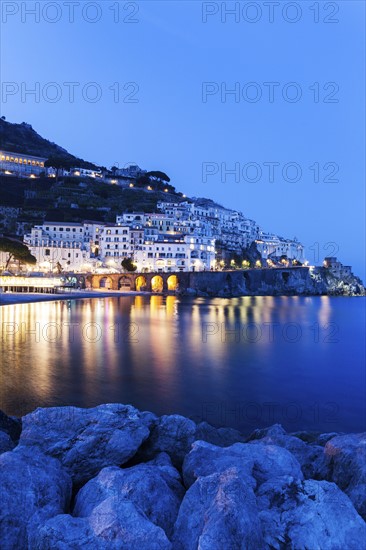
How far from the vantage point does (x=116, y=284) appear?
90500 mm

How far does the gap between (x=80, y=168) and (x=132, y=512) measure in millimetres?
165008

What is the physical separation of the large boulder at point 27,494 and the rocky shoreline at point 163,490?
12mm

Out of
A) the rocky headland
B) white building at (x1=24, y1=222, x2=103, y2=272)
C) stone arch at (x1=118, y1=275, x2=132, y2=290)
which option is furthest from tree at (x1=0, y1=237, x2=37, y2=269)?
the rocky headland

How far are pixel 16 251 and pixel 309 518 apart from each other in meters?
87.8

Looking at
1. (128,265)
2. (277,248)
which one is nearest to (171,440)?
(128,265)

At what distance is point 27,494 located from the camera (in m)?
4.77

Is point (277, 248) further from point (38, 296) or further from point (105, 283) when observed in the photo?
point (38, 296)

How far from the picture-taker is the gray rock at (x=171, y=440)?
7137 mm

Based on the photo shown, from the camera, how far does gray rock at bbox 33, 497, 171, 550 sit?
3.86 metres

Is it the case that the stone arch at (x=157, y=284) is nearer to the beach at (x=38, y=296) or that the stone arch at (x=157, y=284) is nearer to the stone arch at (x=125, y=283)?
the stone arch at (x=125, y=283)

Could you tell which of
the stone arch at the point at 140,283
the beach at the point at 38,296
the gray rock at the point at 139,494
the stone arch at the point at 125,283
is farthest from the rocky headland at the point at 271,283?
the gray rock at the point at 139,494

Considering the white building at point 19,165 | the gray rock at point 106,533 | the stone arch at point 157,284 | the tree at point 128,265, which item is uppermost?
the white building at point 19,165

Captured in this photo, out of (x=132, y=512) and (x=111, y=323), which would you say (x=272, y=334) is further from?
(x=132, y=512)

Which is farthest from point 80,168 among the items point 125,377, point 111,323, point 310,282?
point 125,377
